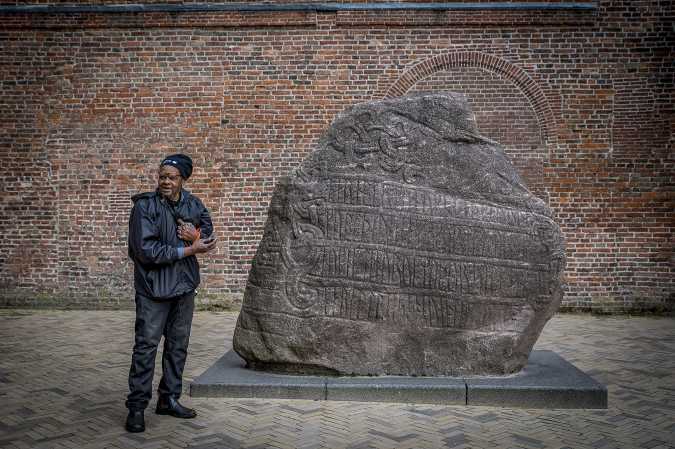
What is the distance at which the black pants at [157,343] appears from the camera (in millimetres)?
4008

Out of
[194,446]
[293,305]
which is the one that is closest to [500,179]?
[293,305]

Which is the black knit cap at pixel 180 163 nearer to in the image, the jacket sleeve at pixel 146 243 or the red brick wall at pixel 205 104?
the jacket sleeve at pixel 146 243

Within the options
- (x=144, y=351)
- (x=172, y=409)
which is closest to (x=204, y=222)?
(x=144, y=351)

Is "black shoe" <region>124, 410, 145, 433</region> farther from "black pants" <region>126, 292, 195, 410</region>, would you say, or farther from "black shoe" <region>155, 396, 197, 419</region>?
"black shoe" <region>155, 396, 197, 419</region>

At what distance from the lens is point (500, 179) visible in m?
5.19

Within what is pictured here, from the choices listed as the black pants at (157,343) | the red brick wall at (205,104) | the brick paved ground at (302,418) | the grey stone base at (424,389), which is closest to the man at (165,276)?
the black pants at (157,343)

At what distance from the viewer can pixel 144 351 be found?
400 centimetres

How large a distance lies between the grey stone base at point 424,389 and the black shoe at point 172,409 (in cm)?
46

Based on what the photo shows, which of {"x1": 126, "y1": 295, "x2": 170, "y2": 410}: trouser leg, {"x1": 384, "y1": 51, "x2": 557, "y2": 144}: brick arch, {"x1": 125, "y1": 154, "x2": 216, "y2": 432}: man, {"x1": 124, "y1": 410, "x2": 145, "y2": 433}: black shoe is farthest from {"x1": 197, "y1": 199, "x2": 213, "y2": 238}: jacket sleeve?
{"x1": 384, "y1": 51, "x2": 557, "y2": 144}: brick arch

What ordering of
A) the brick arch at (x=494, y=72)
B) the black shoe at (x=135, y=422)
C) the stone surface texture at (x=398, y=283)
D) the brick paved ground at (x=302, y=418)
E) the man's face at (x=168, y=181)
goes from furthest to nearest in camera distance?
the brick arch at (x=494, y=72)
the stone surface texture at (x=398, y=283)
the man's face at (x=168, y=181)
the black shoe at (x=135, y=422)
the brick paved ground at (x=302, y=418)

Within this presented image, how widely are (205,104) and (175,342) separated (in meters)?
5.96

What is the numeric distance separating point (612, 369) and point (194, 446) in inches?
160

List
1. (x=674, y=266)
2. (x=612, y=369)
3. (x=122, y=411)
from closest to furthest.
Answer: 1. (x=122, y=411)
2. (x=612, y=369)
3. (x=674, y=266)

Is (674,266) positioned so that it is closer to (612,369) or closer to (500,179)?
(612,369)
